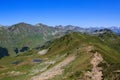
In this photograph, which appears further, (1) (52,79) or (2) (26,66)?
(2) (26,66)

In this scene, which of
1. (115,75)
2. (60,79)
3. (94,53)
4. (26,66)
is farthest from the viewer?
(26,66)

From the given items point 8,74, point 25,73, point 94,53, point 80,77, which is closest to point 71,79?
point 80,77

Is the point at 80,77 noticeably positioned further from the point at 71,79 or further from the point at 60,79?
the point at 60,79

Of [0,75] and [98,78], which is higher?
[98,78]

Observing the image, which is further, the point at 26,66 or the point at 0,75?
the point at 26,66

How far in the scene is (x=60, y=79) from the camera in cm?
7769

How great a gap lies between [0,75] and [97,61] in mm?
58255

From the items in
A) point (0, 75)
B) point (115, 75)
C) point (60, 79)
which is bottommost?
point (0, 75)

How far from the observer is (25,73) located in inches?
4552

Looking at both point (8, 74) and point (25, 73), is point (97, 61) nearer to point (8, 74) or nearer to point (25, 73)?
point (25, 73)

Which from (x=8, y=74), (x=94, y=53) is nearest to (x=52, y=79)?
(x=94, y=53)

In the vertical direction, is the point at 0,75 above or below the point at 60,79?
below

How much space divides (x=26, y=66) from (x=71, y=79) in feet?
211

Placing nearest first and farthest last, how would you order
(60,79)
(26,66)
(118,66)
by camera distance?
(118,66) < (60,79) < (26,66)
